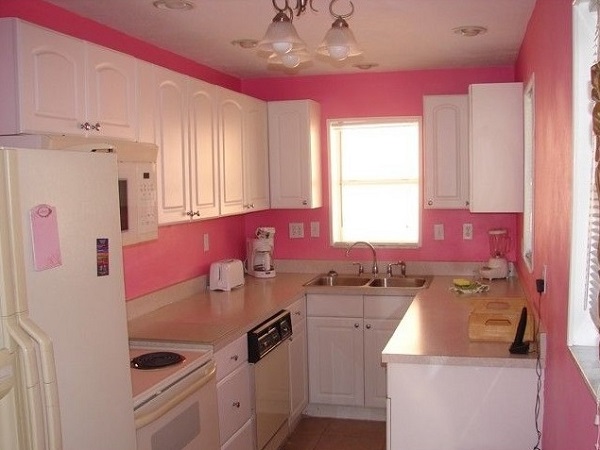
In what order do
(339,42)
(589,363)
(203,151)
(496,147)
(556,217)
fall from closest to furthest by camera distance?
1. (589,363)
2. (556,217)
3. (339,42)
4. (203,151)
5. (496,147)

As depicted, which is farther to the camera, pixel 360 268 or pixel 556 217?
pixel 360 268

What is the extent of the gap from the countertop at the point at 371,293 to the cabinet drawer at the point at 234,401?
0.21 meters

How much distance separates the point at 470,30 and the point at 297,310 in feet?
6.50

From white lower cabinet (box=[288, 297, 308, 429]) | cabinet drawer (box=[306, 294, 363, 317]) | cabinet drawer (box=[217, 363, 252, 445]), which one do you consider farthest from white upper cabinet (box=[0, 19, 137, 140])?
cabinet drawer (box=[306, 294, 363, 317])

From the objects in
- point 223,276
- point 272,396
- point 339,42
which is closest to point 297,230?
point 223,276

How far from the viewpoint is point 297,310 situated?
425 cm

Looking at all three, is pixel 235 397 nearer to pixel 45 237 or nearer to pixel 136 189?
pixel 136 189

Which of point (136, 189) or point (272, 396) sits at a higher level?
point (136, 189)

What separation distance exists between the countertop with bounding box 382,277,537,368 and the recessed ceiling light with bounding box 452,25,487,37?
1482mm

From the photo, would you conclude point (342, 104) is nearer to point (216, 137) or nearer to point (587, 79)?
point (216, 137)

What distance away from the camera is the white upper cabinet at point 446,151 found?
440cm

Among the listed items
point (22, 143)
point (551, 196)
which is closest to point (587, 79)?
point (551, 196)

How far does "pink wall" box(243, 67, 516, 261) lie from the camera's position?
4.72 m

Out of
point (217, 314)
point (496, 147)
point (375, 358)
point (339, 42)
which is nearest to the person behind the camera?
point (339, 42)
